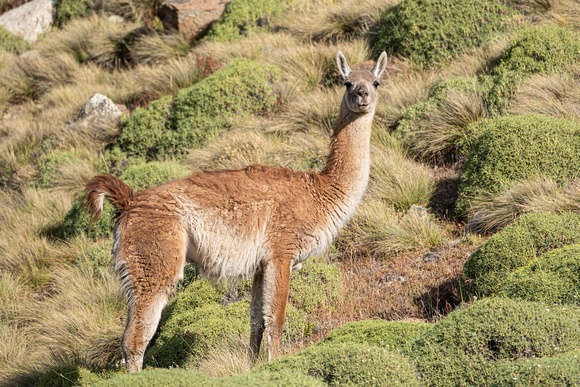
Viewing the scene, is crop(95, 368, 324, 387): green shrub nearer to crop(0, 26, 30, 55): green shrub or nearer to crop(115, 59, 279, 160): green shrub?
crop(115, 59, 279, 160): green shrub

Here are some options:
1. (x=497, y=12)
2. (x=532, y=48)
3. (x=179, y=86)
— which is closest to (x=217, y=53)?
(x=179, y=86)

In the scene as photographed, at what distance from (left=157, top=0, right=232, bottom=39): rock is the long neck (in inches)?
419

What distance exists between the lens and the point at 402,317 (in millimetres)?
7172

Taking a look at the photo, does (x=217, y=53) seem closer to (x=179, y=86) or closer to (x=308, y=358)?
(x=179, y=86)

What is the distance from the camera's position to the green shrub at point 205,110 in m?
12.4

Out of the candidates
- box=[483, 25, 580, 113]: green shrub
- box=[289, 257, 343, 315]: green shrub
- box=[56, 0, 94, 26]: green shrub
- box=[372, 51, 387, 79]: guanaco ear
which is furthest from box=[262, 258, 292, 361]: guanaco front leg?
box=[56, 0, 94, 26]: green shrub

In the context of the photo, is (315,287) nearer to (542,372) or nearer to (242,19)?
(542,372)

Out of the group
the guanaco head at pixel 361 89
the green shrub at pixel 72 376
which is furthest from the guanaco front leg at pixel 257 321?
the guanaco head at pixel 361 89

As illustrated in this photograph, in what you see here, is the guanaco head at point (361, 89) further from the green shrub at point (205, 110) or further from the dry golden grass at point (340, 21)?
the dry golden grass at point (340, 21)

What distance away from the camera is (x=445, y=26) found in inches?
492

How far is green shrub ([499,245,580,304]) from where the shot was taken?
17.0 ft

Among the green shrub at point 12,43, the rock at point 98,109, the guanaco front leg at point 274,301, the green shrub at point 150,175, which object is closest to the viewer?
the guanaco front leg at point 274,301

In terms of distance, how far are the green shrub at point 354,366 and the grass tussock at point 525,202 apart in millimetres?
4016

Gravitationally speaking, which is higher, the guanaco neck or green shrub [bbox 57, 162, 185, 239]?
the guanaco neck
